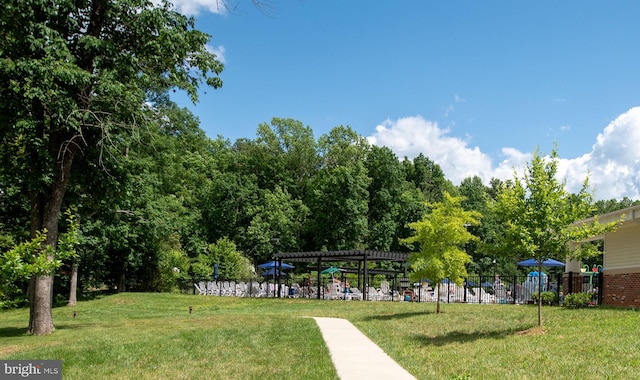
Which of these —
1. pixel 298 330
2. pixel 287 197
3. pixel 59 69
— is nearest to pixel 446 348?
pixel 298 330

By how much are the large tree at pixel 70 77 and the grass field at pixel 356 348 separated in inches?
141

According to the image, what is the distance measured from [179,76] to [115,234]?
58.4ft

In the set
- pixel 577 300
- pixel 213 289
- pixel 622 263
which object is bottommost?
pixel 213 289

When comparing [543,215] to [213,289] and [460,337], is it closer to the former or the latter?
[460,337]

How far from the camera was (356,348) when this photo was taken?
37.0 ft

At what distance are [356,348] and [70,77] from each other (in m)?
9.57

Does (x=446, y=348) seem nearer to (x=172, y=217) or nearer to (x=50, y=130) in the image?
(x=50, y=130)

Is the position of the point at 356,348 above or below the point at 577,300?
below

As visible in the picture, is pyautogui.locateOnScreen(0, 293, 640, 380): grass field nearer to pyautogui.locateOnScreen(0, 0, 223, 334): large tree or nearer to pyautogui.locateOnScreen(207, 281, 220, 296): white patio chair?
pyautogui.locateOnScreen(0, 0, 223, 334): large tree

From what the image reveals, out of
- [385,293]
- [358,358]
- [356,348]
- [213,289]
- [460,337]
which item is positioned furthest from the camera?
[213,289]

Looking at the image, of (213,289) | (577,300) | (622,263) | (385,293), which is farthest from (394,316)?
(213,289)

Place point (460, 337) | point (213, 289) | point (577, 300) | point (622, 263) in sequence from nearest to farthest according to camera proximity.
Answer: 1. point (460, 337)
2. point (577, 300)
3. point (622, 263)
4. point (213, 289)

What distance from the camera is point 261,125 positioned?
66.5 meters

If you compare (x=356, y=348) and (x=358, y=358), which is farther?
(x=356, y=348)
